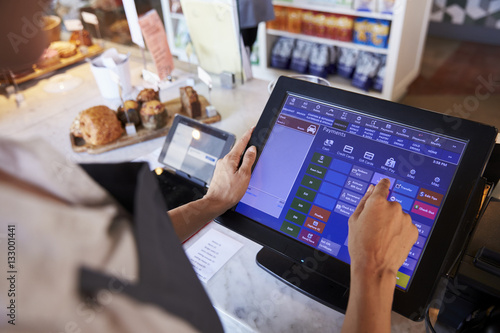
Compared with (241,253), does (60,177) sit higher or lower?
higher

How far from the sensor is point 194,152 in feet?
3.58

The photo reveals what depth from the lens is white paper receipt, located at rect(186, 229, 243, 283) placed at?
0.86 meters

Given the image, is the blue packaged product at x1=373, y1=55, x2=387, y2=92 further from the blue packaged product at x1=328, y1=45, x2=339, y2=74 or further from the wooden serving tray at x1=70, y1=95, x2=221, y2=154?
the wooden serving tray at x1=70, y1=95, x2=221, y2=154

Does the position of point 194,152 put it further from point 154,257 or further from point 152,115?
point 154,257

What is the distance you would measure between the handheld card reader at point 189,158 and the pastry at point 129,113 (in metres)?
0.27

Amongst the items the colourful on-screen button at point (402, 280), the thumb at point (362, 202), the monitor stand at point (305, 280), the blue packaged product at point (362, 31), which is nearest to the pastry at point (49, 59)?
the monitor stand at point (305, 280)

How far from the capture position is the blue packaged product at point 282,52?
11.5 ft

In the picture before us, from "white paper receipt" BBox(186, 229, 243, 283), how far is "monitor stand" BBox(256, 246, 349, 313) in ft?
0.27

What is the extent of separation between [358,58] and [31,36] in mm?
2647

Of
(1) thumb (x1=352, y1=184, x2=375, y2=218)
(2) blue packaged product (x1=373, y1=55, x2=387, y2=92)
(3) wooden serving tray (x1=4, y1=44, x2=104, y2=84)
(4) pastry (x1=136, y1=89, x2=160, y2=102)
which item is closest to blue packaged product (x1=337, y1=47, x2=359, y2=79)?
(2) blue packaged product (x1=373, y1=55, x2=387, y2=92)

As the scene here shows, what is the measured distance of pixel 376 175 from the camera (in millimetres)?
714

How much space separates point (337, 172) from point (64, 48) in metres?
1.67

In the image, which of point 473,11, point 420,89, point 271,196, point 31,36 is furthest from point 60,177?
point 473,11

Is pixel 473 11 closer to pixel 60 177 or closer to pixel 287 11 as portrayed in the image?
pixel 287 11
